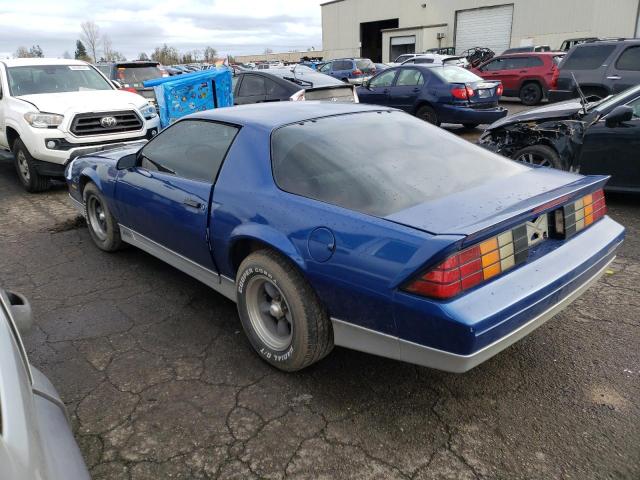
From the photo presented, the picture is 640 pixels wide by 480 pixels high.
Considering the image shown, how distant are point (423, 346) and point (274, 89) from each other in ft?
26.3

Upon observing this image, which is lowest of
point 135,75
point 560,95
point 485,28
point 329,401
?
point 329,401

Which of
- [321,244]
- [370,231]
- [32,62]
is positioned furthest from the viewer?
[32,62]

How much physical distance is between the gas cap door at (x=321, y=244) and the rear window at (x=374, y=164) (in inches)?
6.9

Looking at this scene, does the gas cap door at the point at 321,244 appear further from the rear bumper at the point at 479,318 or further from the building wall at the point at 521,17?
the building wall at the point at 521,17

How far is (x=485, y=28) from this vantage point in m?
37.6

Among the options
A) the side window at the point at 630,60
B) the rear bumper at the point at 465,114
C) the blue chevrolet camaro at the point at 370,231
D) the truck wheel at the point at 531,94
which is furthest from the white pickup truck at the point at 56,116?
the truck wheel at the point at 531,94

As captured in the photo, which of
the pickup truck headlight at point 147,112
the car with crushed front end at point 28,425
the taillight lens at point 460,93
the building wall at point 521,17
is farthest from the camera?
the building wall at point 521,17

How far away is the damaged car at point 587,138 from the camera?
204 inches

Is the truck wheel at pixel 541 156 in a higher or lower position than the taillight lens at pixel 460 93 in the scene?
lower

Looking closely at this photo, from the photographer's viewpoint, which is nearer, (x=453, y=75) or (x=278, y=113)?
(x=278, y=113)

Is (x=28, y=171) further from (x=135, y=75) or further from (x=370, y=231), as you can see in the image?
(x=135, y=75)

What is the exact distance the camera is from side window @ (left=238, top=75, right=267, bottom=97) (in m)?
9.70

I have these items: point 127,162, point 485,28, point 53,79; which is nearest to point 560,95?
point 127,162

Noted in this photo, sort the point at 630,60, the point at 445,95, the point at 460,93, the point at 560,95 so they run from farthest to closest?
the point at 630,60 → the point at 445,95 → the point at 460,93 → the point at 560,95
